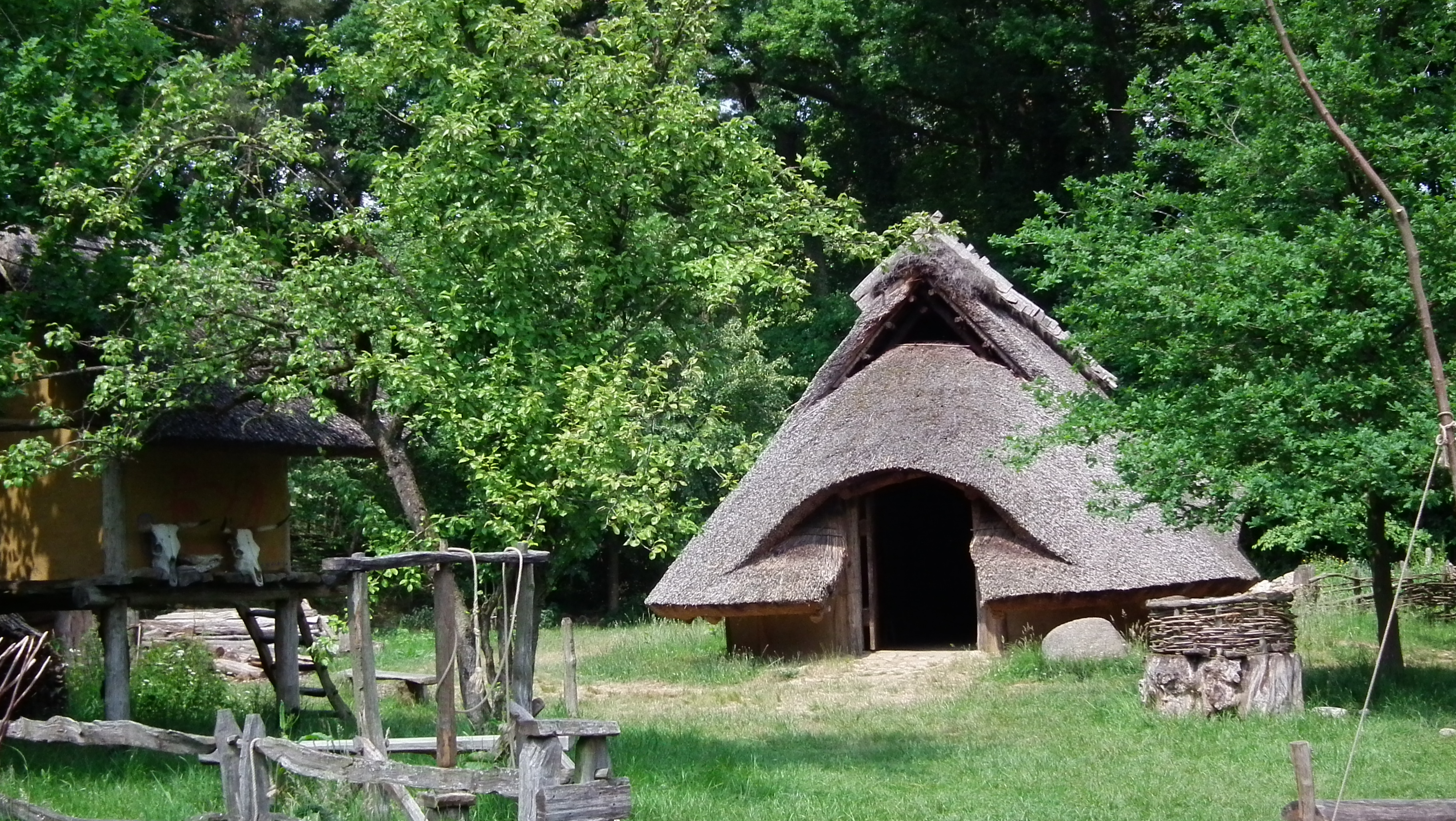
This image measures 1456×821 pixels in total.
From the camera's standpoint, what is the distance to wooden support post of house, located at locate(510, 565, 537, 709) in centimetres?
982

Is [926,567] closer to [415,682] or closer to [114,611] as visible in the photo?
[415,682]

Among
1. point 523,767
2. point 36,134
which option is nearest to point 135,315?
point 36,134

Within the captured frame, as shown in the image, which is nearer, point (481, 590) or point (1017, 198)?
point (481, 590)

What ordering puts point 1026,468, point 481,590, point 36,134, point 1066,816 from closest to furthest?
point 1066,816 → point 36,134 → point 481,590 → point 1026,468

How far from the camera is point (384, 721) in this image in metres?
14.2

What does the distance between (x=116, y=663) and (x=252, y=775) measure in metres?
5.26

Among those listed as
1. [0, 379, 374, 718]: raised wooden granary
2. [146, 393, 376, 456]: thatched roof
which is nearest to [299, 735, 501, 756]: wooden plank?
[0, 379, 374, 718]: raised wooden granary

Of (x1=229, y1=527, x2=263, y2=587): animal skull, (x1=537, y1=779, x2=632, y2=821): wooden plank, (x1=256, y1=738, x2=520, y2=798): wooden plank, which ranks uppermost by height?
(x1=229, y1=527, x2=263, y2=587): animal skull

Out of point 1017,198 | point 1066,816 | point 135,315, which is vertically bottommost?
point 1066,816

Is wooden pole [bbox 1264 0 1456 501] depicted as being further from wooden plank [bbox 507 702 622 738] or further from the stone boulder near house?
the stone boulder near house

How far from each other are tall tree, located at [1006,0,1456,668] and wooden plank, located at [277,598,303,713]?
7.89 metres

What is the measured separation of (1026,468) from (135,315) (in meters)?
10.5

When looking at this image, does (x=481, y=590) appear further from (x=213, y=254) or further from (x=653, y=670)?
(x=653, y=670)

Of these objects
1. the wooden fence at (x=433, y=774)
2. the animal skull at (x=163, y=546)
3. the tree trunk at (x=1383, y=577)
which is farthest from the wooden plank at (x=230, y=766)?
the tree trunk at (x=1383, y=577)
